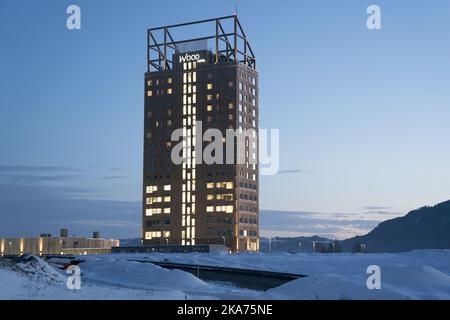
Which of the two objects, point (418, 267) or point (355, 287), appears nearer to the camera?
point (355, 287)

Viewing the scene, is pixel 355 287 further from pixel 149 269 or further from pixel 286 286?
pixel 149 269

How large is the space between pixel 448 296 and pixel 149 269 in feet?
95.7

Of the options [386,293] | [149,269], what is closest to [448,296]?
[386,293]

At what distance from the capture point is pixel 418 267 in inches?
2111

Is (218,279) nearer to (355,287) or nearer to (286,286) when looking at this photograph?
(286,286)

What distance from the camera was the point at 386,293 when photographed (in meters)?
39.5
